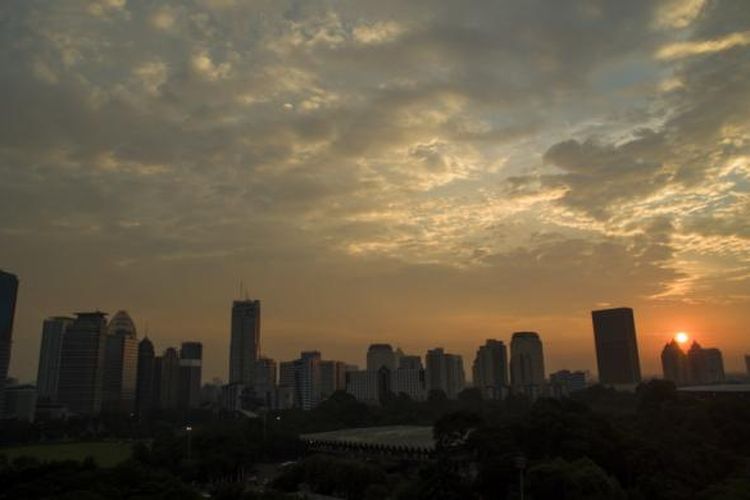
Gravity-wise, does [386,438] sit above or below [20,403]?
below

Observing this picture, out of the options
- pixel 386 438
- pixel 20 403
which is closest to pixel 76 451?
pixel 386 438

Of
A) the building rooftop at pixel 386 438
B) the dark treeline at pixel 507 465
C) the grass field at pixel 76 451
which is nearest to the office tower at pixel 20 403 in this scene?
the grass field at pixel 76 451

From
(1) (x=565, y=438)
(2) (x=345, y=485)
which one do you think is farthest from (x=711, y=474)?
(2) (x=345, y=485)

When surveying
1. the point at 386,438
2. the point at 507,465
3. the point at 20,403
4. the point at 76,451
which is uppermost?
the point at 20,403

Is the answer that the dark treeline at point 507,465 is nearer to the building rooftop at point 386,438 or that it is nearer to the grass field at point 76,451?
the building rooftop at point 386,438

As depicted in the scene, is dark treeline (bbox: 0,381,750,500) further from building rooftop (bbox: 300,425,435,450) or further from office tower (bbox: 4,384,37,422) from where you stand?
office tower (bbox: 4,384,37,422)

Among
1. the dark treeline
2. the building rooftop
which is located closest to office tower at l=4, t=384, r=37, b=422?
the dark treeline

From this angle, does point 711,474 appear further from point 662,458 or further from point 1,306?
point 1,306

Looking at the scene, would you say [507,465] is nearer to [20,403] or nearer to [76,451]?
[76,451]
